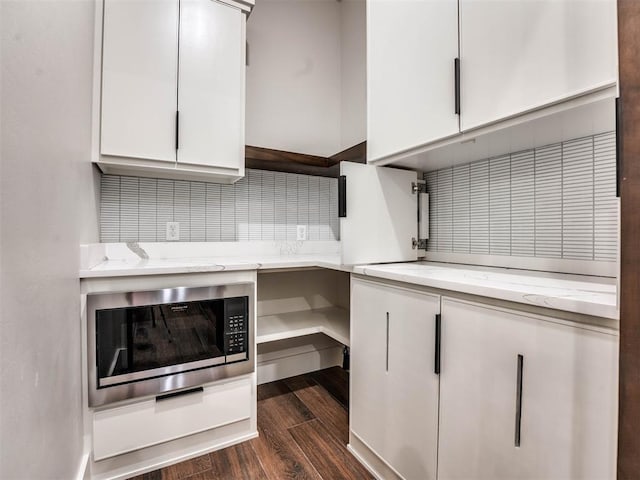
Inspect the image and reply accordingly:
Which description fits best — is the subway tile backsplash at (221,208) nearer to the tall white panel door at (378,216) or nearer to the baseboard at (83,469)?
the tall white panel door at (378,216)

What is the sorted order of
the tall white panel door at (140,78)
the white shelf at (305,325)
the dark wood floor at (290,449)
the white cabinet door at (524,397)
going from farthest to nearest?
1. the white shelf at (305,325)
2. the tall white panel door at (140,78)
3. the dark wood floor at (290,449)
4. the white cabinet door at (524,397)

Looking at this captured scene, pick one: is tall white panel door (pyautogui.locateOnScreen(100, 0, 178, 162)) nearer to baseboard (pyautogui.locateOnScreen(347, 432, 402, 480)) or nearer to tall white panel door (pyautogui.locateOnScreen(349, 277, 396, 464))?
tall white panel door (pyautogui.locateOnScreen(349, 277, 396, 464))

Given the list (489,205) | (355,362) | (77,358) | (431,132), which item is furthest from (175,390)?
(489,205)

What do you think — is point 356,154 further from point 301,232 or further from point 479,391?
point 479,391

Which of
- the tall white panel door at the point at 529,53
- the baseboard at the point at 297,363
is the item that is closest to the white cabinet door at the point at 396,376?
the tall white panel door at the point at 529,53

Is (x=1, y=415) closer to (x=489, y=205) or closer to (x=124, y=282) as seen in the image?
(x=124, y=282)

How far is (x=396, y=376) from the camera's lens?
121 centimetres

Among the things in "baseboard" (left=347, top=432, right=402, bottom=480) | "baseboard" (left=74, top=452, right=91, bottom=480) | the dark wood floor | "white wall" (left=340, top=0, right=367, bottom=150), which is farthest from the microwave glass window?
"white wall" (left=340, top=0, right=367, bottom=150)

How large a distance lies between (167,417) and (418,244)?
58.3 inches

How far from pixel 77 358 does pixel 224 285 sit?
61cm

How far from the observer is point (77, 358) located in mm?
1196

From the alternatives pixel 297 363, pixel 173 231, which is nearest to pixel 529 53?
pixel 173 231

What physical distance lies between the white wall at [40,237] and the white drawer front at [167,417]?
0.13 metres

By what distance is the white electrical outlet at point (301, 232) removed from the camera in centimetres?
239
